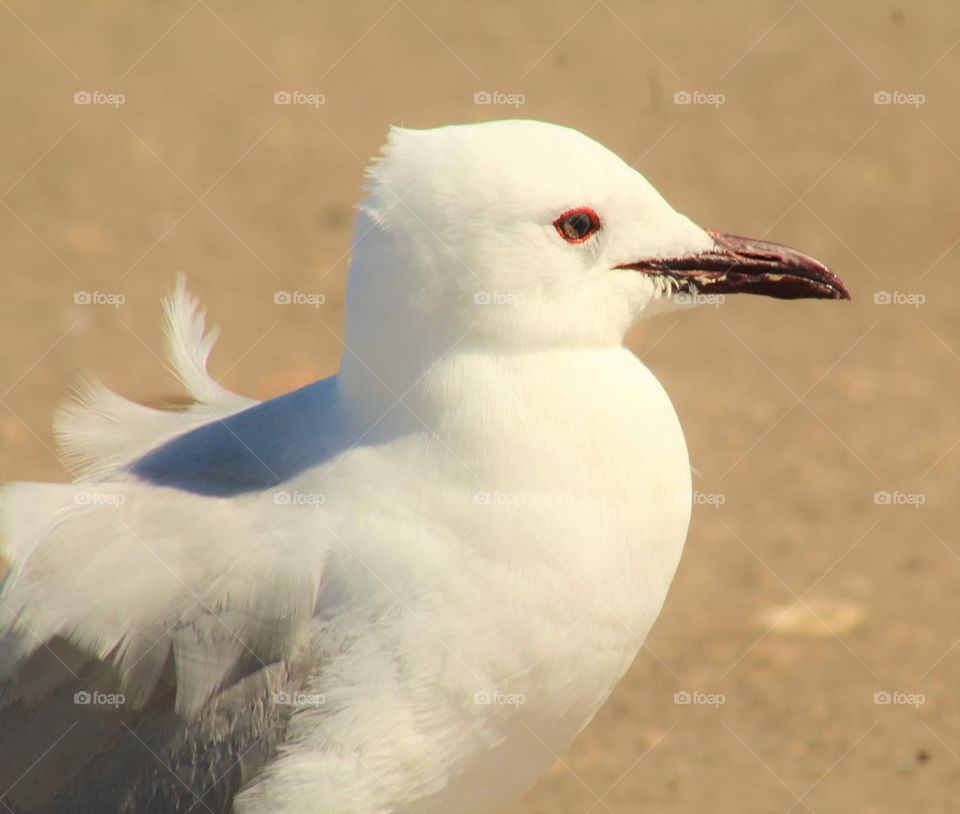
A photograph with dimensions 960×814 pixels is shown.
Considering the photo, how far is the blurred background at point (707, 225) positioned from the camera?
5.31 m

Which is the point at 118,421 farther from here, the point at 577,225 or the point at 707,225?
the point at 707,225

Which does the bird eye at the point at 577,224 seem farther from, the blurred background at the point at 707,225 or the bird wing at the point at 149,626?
the blurred background at the point at 707,225

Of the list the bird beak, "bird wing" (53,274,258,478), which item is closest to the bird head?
the bird beak

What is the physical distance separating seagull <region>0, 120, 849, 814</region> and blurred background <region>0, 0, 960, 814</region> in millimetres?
1695

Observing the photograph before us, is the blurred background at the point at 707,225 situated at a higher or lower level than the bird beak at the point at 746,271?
lower

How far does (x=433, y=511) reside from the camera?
3.38 m

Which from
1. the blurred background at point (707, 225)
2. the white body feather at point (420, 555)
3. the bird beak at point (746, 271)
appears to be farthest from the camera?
the blurred background at point (707, 225)

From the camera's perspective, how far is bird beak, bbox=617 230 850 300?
3650 millimetres

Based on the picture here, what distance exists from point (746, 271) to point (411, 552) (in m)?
1.11

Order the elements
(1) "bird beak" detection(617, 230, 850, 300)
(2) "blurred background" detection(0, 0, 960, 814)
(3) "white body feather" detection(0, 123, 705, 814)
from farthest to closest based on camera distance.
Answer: (2) "blurred background" detection(0, 0, 960, 814), (1) "bird beak" detection(617, 230, 850, 300), (3) "white body feather" detection(0, 123, 705, 814)

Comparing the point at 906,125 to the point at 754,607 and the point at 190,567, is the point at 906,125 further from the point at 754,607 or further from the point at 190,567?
the point at 190,567

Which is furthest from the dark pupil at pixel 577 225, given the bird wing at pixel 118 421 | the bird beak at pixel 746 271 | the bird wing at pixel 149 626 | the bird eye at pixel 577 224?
the bird wing at pixel 118 421

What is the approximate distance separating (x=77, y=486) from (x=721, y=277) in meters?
1.66

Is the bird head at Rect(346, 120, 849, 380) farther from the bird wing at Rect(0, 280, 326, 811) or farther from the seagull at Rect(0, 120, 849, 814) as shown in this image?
the bird wing at Rect(0, 280, 326, 811)
